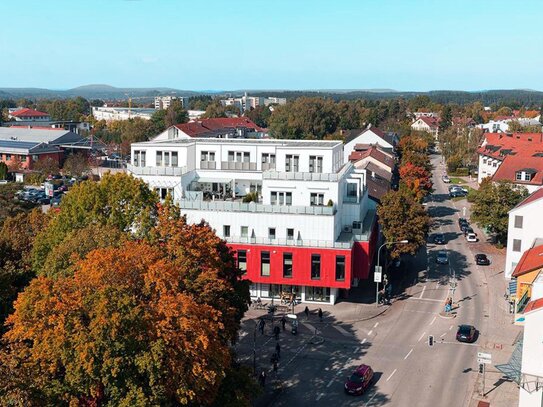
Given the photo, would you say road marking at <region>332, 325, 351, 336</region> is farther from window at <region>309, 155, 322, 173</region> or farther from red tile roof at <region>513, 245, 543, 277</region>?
window at <region>309, 155, 322, 173</region>

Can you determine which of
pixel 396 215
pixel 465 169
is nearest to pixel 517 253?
pixel 396 215

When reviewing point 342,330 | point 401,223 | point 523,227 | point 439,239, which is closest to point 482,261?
point 523,227

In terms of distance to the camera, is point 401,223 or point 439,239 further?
point 439,239

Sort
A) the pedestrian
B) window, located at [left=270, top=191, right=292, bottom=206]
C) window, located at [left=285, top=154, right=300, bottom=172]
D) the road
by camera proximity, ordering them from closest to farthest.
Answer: the road → the pedestrian → window, located at [left=270, top=191, right=292, bottom=206] → window, located at [left=285, top=154, right=300, bottom=172]

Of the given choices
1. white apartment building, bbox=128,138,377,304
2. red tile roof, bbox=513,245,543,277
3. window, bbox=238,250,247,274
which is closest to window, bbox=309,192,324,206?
white apartment building, bbox=128,138,377,304

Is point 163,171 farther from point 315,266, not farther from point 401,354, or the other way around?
point 401,354

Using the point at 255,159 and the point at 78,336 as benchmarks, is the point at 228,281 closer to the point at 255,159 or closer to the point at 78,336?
the point at 78,336

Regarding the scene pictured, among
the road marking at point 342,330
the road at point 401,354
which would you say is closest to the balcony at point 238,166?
the road at point 401,354
